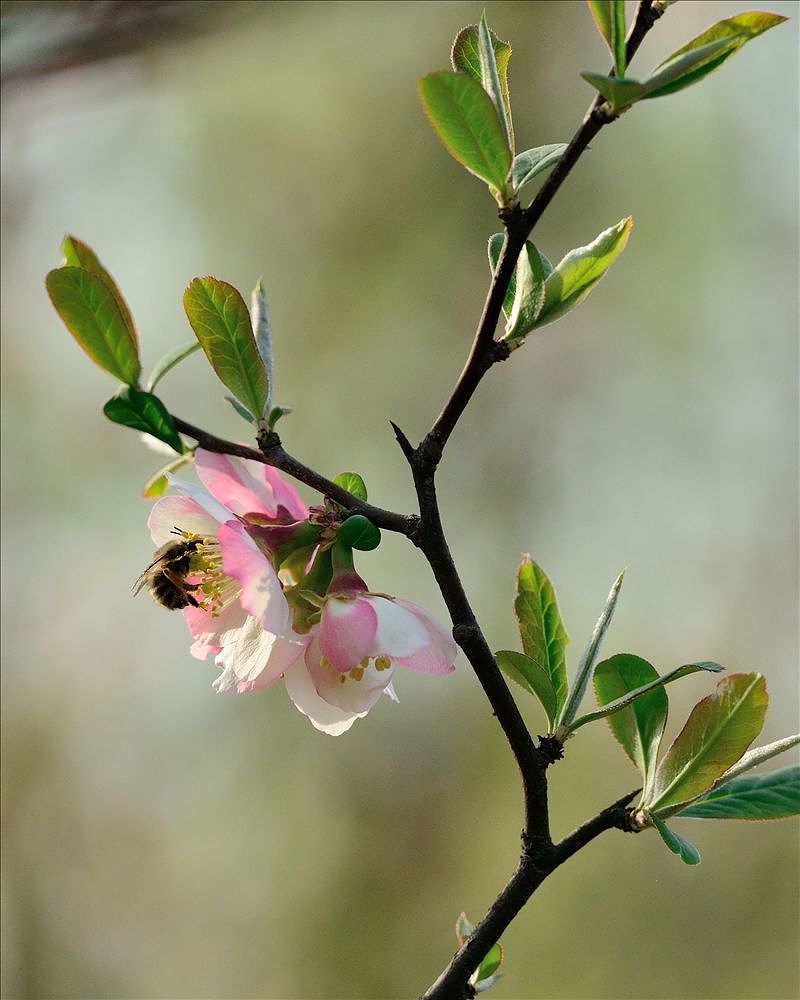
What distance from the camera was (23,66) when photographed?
2348 mm

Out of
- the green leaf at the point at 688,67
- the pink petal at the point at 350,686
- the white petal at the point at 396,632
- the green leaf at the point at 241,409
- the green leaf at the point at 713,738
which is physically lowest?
the green leaf at the point at 713,738

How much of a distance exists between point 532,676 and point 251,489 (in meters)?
0.16

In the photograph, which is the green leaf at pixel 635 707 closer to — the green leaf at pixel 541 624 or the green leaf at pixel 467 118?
the green leaf at pixel 541 624

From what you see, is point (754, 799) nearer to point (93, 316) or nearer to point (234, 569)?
point (234, 569)

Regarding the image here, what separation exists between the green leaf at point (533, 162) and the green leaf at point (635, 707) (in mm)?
211

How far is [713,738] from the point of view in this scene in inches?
16.5

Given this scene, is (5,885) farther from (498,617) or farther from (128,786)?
(498,617)

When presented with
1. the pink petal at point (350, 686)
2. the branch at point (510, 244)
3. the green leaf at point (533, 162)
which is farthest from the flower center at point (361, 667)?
the green leaf at point (533, 162)

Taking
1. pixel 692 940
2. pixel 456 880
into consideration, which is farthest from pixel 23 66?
pixel 692 940

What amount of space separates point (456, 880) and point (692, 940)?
609 millimetres

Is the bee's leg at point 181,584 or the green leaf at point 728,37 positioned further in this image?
the bee's leg at point 181,584

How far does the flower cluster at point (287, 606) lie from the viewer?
0.41m

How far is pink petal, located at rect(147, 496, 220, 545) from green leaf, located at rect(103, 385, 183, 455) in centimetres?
6

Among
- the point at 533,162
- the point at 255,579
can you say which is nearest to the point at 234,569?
the point at 255,579
